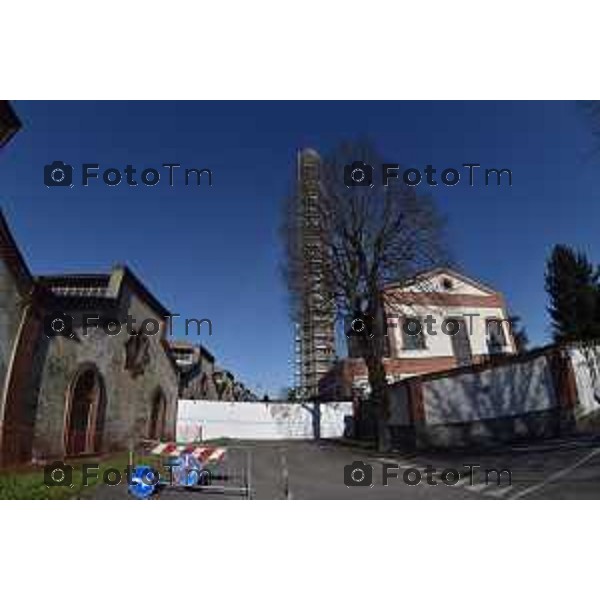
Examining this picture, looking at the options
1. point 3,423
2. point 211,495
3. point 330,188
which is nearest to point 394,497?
point 211,495

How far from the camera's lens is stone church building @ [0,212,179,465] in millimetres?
8812

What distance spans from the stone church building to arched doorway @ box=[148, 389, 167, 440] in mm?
779

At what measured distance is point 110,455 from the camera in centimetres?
1306

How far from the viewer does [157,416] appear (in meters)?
19.5

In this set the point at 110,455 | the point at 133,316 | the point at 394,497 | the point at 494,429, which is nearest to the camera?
the point at 394,497

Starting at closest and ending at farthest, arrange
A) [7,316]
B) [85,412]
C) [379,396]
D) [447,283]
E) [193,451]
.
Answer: [7,316] → [193,451] → [85,412] → [379,396] → [447,283]

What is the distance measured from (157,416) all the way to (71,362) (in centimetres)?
913

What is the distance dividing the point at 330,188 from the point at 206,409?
1601 cm

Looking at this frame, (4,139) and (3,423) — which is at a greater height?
(4,139)

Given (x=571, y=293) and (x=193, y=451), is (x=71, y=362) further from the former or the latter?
(x=571, y=293)

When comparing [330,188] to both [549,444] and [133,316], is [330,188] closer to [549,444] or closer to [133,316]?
[133,316]

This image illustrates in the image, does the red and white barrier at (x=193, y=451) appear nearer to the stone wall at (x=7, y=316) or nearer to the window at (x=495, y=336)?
the stone wall at (x=7, y=316)

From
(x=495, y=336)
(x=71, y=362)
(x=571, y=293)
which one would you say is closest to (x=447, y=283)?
(x=495, y=336)

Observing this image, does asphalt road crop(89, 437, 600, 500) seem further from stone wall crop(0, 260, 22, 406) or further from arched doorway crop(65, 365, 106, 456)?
arched doorway crop(65, 365, 106, 456)
